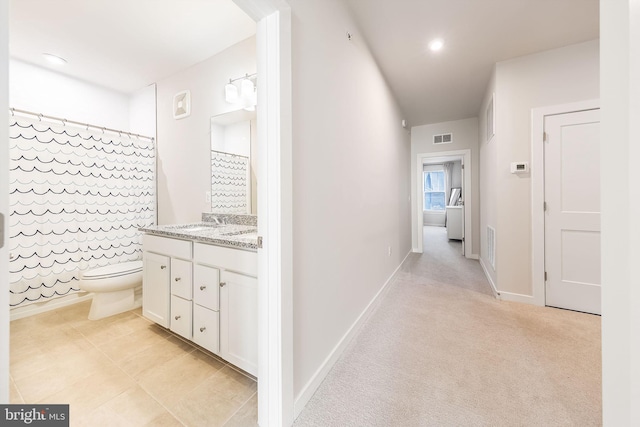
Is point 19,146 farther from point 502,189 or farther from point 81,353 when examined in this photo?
point 502,189

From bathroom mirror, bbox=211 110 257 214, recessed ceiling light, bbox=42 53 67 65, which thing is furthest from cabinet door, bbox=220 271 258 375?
recessed ceiling light, bbox=42 53 67 65

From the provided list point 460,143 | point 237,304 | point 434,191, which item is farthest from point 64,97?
point 434,191

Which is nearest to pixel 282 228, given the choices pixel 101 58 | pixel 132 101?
pixel 101 58

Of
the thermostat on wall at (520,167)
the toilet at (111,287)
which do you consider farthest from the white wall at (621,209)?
the toilet at (111,287)

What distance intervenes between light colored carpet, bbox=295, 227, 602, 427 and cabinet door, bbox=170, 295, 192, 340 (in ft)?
3.30

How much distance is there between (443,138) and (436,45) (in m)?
2.58

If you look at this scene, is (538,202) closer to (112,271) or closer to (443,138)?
(443,138)

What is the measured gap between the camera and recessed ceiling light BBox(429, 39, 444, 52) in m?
2.30

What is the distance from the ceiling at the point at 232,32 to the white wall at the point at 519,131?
167mm

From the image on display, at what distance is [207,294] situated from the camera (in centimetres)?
160

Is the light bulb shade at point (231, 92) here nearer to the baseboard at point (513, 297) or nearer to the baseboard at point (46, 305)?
the baseboard at point (46, 305)

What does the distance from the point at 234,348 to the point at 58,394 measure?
961 mm

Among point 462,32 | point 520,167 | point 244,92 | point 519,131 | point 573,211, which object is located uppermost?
point 462,32

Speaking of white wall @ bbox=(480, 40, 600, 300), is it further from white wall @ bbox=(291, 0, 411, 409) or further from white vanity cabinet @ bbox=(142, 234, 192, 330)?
white vanity cabinet @ bbox=(142, 234, 192, 330)
